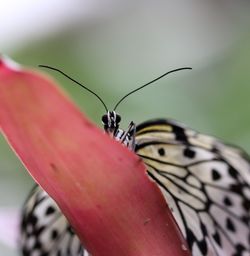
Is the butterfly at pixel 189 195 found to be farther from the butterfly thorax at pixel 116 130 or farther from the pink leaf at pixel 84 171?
the pink leaf at pixel 84 171

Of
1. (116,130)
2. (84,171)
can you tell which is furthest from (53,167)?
(116,130)

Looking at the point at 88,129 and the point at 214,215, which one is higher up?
the point at 88,129

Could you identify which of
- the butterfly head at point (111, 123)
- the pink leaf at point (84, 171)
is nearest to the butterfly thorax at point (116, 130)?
the butterfly head at point (111, 123)

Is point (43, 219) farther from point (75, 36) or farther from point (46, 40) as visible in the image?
point (75, 36)

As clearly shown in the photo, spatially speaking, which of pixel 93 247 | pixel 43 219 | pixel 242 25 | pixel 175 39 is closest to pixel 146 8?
pixel 175 39

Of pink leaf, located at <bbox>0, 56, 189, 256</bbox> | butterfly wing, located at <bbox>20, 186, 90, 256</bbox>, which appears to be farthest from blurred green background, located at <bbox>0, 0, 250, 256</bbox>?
pink leaf, located at <bbox>0, 56, 189, 256</bbox>

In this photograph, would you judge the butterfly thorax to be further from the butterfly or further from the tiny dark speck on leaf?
the tiny dark speck on leaf

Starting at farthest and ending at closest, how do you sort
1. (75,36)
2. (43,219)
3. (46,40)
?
(75,36)
(46,40)
(43,219)

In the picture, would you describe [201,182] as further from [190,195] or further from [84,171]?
[84,171]
